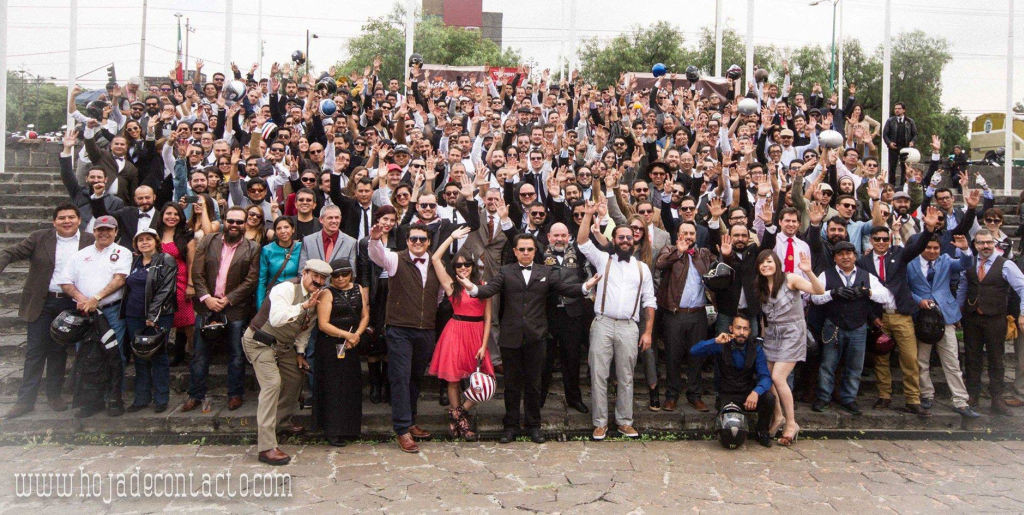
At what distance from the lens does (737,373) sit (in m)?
6.87

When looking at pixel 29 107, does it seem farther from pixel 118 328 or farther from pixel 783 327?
pixel 783 327

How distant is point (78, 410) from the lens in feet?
22.6

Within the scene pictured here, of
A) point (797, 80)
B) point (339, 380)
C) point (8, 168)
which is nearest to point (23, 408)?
point (339, 380)

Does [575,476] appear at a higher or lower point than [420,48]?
lower

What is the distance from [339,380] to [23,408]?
129 inches

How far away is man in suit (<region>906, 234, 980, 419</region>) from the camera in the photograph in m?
7.70

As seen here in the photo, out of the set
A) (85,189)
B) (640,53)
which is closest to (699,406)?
(85,189)

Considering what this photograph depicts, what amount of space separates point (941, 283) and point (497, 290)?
5071 mm

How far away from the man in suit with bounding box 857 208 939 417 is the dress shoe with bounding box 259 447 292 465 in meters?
6.29

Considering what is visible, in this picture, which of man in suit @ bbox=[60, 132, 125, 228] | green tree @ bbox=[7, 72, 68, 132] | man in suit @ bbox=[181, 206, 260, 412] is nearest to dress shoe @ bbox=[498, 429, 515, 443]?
man in suit @ bbox=[181, 206, 260, 412]

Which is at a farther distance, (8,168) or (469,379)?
(8,168)

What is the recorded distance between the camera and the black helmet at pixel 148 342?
6.78m

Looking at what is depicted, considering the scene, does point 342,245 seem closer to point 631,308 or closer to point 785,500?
point 631,308

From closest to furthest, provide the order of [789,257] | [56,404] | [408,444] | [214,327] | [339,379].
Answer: [408,444] → [339,379] → [214,327] → [56,404] → [789,257]
